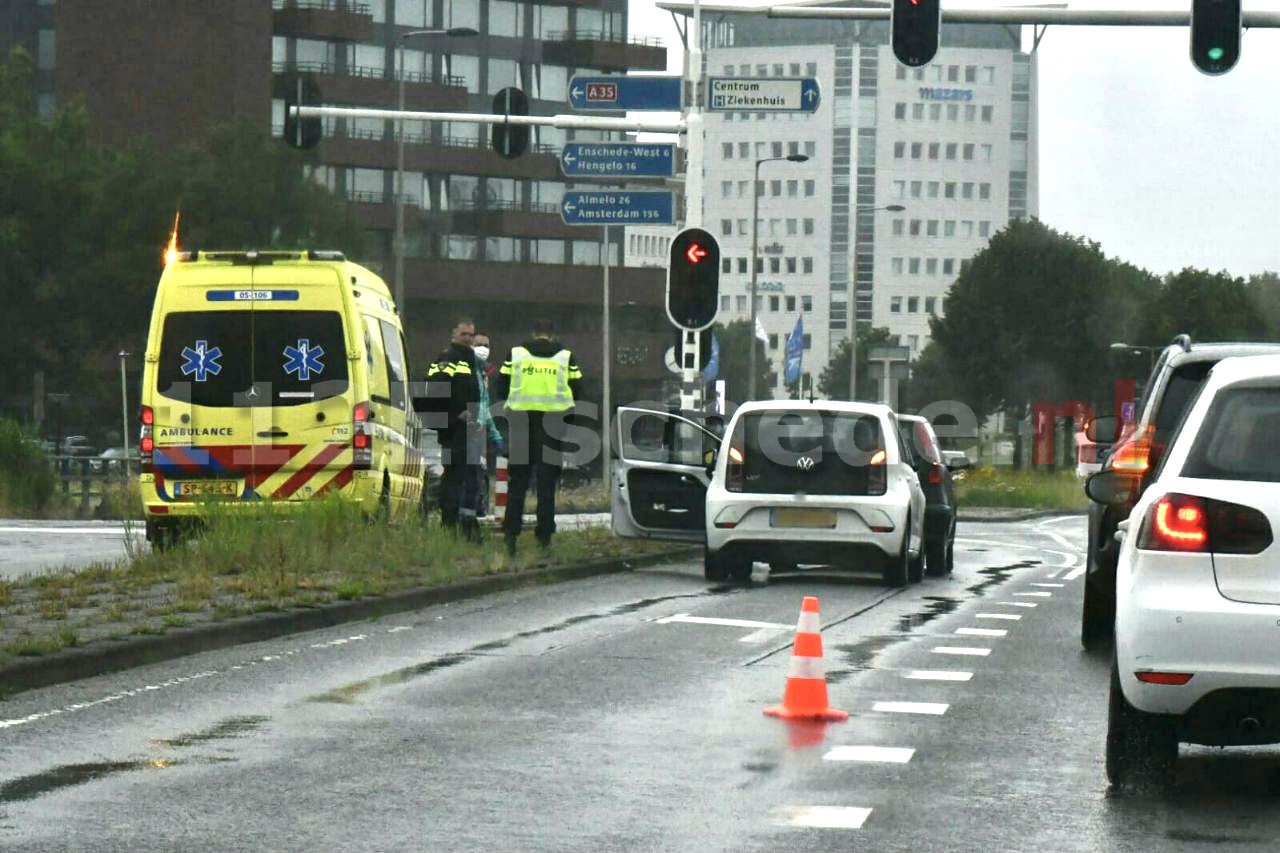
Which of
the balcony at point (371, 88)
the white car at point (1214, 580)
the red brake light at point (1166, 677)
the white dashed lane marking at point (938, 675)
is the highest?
the balcony at point (371, 88)

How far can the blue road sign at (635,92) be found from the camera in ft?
86.5

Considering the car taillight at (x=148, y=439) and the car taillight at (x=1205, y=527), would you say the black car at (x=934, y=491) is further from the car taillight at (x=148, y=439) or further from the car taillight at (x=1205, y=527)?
the car taillight at (x=1205, y=527)

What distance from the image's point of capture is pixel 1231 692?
780cm

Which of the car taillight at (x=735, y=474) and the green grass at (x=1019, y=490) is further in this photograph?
the green grass at (x=1019, y=490)

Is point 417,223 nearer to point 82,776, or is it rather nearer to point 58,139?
point 58,139

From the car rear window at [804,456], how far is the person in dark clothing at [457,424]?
2.18m

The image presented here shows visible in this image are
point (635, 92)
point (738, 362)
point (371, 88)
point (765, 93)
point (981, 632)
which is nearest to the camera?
point (981, 632)

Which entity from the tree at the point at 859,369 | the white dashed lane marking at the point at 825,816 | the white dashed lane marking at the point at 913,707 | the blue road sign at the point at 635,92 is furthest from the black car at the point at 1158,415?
the tree at the point at 859,369

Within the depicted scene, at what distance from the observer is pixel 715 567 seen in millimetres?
19844

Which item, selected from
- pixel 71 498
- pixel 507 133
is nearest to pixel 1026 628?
pixel 507 133

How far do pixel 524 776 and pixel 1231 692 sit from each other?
93.6 inches

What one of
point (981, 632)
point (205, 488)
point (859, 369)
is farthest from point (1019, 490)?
point (859, 369)

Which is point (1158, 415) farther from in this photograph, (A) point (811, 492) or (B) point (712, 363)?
(B) point (712, 363)

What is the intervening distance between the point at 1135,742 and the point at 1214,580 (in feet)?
2.55
